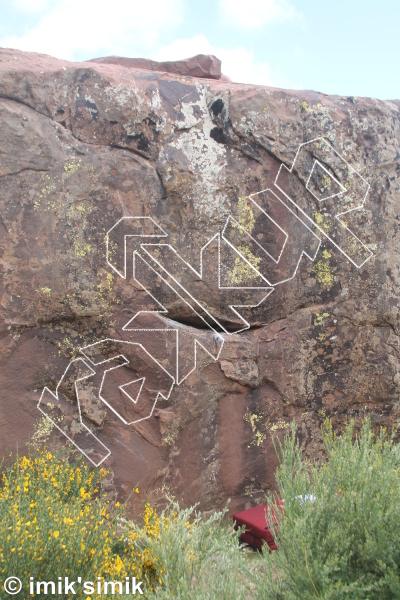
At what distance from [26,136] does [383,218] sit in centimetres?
250

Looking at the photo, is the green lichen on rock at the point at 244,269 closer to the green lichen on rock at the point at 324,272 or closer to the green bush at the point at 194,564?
the green lichen on rock at the point at 324,272

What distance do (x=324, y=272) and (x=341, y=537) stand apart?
195 cm

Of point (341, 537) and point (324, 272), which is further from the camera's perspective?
point (324, 272)

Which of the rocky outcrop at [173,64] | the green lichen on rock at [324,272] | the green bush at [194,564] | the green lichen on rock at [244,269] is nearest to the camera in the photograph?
the green bush at [194,564]

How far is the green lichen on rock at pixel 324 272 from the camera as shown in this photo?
13.2 ft

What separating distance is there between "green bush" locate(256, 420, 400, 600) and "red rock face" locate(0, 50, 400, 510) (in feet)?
3.07

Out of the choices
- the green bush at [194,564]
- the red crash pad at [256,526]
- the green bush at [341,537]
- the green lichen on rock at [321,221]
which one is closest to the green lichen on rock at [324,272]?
the green lichen on rock at [321,221]

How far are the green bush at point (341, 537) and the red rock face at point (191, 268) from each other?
3.07 feet

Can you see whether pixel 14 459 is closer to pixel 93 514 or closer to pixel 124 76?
pixel 93 514

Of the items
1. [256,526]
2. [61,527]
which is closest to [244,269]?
[256,526]

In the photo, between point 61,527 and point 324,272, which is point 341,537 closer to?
point 61,527

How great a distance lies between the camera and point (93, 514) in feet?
9.83

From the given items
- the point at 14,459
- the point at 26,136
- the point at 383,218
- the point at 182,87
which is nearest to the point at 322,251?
the point at 383,218

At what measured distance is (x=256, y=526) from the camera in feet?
11.4
